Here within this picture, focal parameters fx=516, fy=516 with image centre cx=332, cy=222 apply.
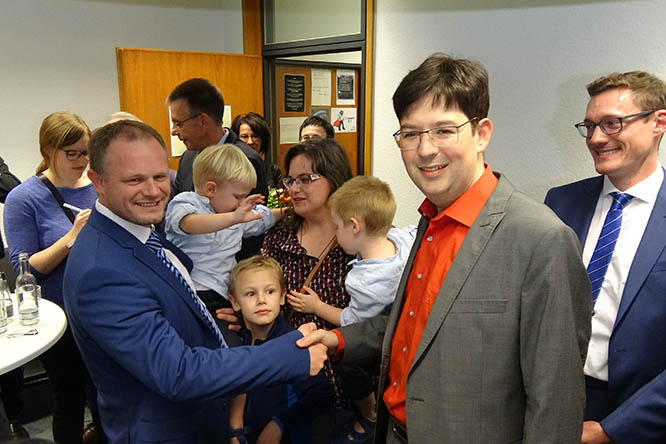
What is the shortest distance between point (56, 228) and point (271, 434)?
150 centimetres

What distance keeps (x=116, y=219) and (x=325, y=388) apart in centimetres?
102

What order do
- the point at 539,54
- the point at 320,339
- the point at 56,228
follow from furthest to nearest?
1. the point at 539,54
2. the point at 56,228
3. the point at 320,339

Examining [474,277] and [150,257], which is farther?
[150,257]

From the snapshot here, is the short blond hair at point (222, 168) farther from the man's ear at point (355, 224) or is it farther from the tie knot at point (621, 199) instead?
the tie knot at point (621, 199)

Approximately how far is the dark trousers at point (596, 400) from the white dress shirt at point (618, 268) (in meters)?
0.03

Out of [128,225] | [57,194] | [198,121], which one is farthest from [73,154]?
[128,225]

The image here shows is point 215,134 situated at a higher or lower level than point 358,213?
higher

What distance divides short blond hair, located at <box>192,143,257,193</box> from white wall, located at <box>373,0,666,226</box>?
163cm

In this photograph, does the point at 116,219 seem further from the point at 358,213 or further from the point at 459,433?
the point at 459,433

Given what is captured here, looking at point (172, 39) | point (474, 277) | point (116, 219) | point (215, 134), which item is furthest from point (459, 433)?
point (172, 39)

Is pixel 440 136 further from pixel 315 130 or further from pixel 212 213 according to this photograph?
pixel 315 130

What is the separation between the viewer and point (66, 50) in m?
4.50

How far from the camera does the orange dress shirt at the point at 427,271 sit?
1275 millimetres

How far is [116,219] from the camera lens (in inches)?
56.3
